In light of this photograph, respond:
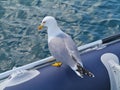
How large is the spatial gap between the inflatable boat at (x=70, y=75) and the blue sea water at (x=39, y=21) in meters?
1.09

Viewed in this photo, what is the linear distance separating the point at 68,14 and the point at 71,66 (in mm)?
2200

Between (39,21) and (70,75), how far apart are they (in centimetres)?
203

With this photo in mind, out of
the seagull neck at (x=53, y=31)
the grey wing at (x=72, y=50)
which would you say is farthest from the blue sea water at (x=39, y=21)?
the grey wing at (x=72, y=50)

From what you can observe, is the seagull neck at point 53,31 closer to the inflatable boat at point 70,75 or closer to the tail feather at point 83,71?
the inflatable boat at point 70,75

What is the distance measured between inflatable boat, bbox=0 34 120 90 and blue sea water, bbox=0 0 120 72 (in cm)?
109

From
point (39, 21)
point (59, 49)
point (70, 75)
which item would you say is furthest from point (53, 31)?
point (39, 21)

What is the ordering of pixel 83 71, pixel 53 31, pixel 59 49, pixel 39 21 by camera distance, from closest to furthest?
pixel 83 71
pixel 59 49
pixel 53 31
pixel 39 21

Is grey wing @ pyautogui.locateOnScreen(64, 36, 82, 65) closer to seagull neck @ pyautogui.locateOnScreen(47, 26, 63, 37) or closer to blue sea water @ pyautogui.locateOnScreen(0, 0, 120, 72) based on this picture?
seagull neck @ pyautogui.locateOnScreen(47, 26, 63, 37)

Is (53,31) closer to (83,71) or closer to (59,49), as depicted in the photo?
(59,49)

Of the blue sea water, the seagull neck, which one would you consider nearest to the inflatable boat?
the seagull neck

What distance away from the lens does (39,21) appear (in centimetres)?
468

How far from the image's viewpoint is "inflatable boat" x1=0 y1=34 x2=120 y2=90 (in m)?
2.67

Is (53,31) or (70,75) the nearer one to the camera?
(70,75)

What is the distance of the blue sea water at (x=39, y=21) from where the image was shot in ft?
13.4
